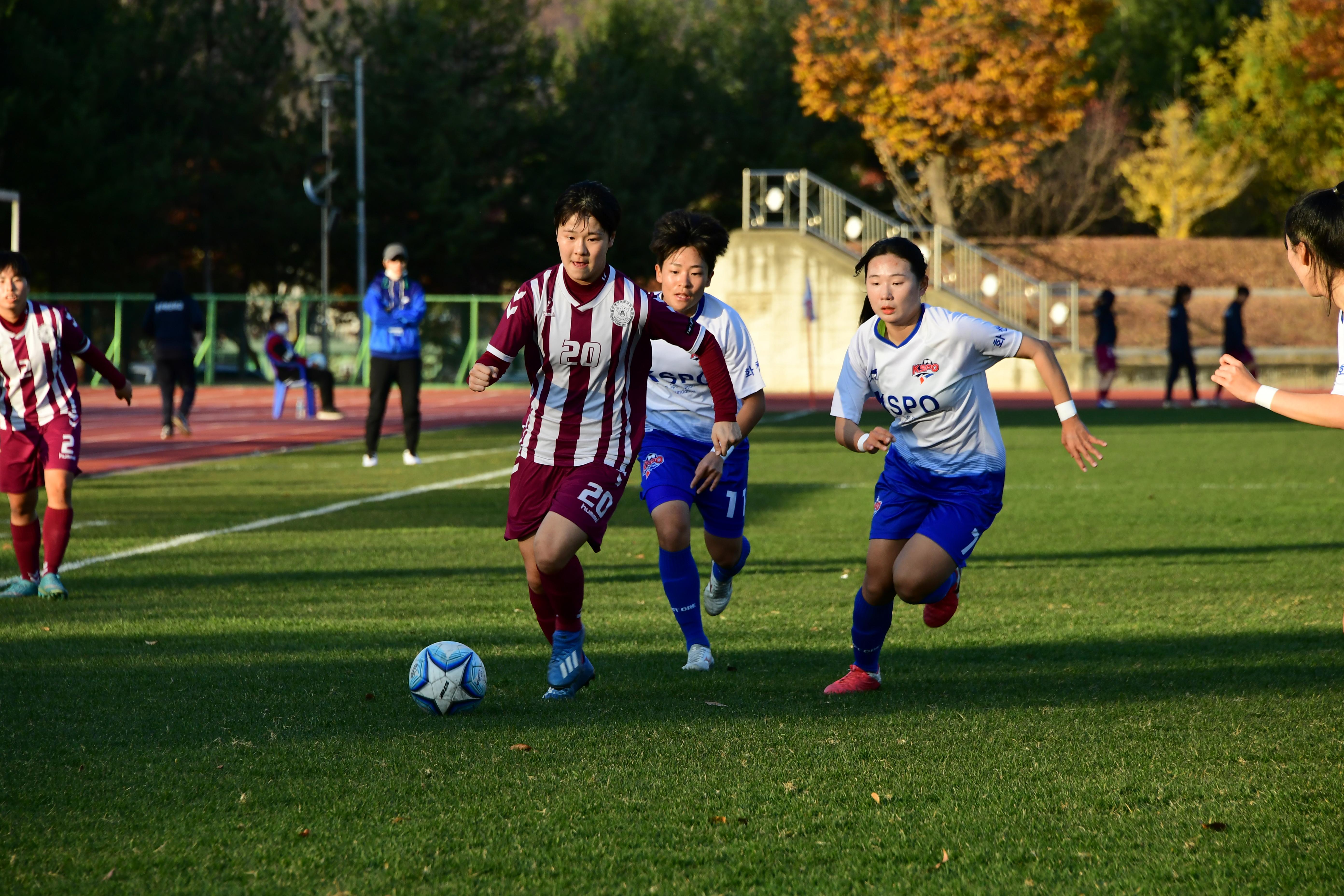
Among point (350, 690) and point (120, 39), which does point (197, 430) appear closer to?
point (350, 690)


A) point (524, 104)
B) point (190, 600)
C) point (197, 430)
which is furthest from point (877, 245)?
point (524, 104)

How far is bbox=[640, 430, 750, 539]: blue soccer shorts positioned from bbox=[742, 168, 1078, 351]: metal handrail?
27513 mm

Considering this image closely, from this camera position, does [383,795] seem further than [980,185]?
No

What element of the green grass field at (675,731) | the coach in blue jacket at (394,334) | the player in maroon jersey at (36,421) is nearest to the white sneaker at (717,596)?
the green grass field at (675,731)

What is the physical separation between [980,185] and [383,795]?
41902mm

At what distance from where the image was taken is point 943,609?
6.13 m

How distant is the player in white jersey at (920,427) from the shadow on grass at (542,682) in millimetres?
399

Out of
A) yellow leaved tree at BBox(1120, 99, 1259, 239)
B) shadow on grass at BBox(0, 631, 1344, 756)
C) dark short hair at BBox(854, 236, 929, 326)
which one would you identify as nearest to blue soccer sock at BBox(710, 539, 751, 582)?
shadow on grass at BBox(0, 631, 1344, 756)

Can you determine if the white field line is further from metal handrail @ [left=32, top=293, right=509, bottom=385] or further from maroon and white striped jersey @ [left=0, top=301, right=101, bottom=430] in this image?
metal handrail @ [left=32, top=293, right=509, bottom=385]

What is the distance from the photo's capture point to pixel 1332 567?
8836mm

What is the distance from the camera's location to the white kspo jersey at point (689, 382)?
6648 millimetres

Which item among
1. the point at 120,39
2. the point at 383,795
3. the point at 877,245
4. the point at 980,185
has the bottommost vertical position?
the point at 383,795

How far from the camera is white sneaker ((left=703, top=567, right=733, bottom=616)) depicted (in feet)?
23.1

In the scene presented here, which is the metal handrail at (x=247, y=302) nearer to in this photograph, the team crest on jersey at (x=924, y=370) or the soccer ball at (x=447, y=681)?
the team crest on jersey at (x=924, y=370)
